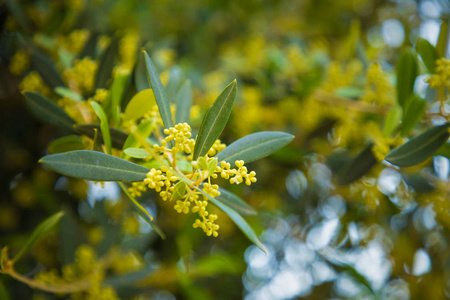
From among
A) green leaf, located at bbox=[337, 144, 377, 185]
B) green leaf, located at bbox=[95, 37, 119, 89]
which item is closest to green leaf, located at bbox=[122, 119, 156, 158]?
green leaf, located at bbox=[95, 37, 119, 89]

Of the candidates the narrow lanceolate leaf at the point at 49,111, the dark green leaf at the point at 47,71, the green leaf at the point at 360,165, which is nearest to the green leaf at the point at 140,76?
the narrow lanceolate leaf at the point at 49,111

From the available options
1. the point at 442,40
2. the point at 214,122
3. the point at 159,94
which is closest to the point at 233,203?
the point at 214,122

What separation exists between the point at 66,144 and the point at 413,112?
125 cm

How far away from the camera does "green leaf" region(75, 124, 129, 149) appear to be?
1137 mm

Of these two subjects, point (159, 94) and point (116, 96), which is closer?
point (159, 94)

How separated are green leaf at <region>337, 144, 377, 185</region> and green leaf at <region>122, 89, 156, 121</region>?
2.87 ft

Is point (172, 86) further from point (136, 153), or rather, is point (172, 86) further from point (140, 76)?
point (136, 153)

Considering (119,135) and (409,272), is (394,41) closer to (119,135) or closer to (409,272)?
(409,272)

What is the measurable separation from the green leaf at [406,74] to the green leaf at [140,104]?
991 mm

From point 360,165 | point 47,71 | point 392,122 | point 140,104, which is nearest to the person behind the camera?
point 140,104

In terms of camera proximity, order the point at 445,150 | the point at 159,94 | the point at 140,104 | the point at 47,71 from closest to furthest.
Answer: the point at 159,94, the point at 140,104, the point at 445,150, the point at 47,71

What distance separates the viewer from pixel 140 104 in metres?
1.19

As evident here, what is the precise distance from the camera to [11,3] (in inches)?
72.5

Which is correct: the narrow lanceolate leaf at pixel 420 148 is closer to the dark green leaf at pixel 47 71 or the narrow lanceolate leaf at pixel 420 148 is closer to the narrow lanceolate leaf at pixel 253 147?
the narrow lanceolate leaf at pixel 253 147
